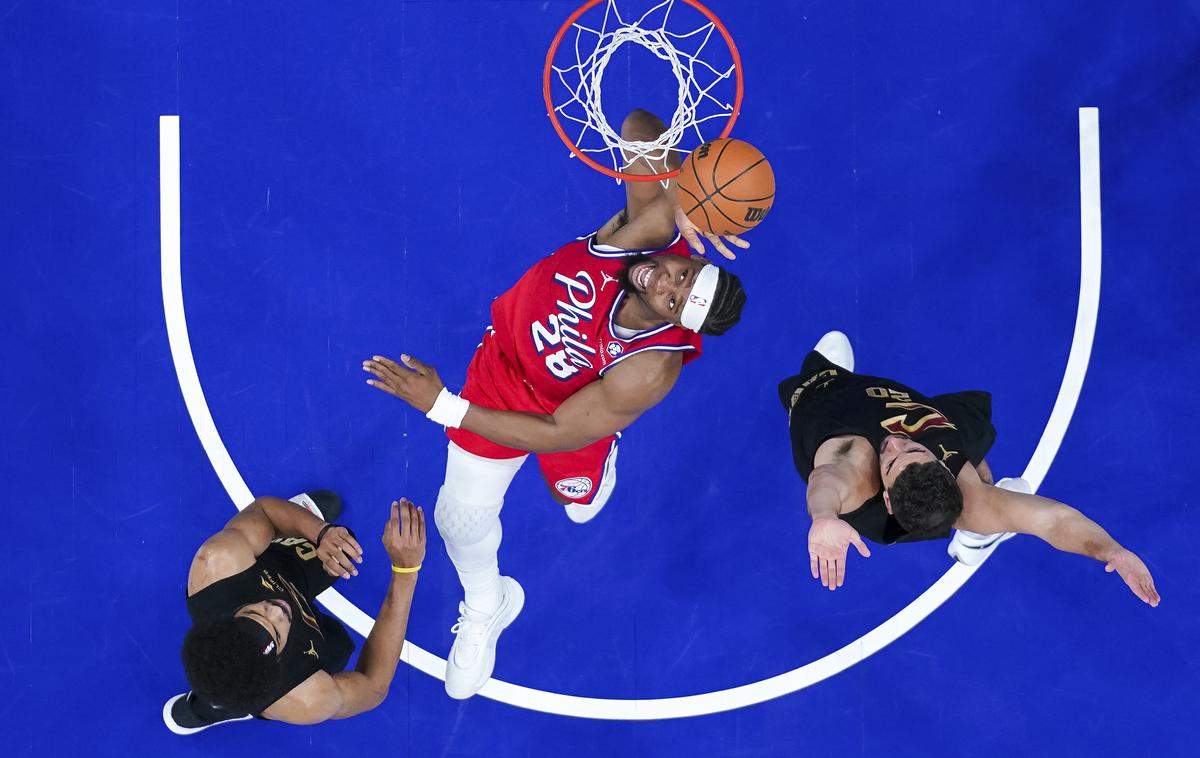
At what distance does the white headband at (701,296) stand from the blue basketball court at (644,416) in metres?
2.02

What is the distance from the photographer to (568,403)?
508 centimetres

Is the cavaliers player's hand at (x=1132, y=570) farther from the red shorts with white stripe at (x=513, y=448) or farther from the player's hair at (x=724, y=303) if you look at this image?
the red shorts with white stripe at (x=513, y=448)

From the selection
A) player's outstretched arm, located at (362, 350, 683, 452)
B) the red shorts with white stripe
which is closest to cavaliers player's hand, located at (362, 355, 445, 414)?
player's outstretched arm, located at (362, 350, 683, 452)

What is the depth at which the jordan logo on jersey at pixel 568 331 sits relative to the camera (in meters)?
5.06

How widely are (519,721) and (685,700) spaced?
1.14 metres

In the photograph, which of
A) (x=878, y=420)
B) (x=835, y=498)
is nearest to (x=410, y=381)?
(x=835, y=498)

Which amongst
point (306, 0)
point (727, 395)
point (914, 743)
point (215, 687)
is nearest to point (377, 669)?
point (215, 687)

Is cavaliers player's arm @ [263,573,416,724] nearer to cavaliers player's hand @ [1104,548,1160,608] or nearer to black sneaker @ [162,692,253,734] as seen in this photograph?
black sneaker @ [162,692,253,734]

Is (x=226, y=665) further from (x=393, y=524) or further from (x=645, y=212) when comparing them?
(x=645, y=212)

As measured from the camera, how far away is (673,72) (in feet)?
22.1

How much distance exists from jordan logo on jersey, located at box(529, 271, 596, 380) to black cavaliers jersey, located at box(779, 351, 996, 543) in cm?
133

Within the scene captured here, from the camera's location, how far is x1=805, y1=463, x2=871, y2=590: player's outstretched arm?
4.20 m

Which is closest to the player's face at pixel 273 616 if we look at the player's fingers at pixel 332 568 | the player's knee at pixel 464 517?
the player's fingers at pixel 332 568

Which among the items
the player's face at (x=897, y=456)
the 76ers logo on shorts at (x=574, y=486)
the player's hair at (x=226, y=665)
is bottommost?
the player's hair at (x=226, y=665)
